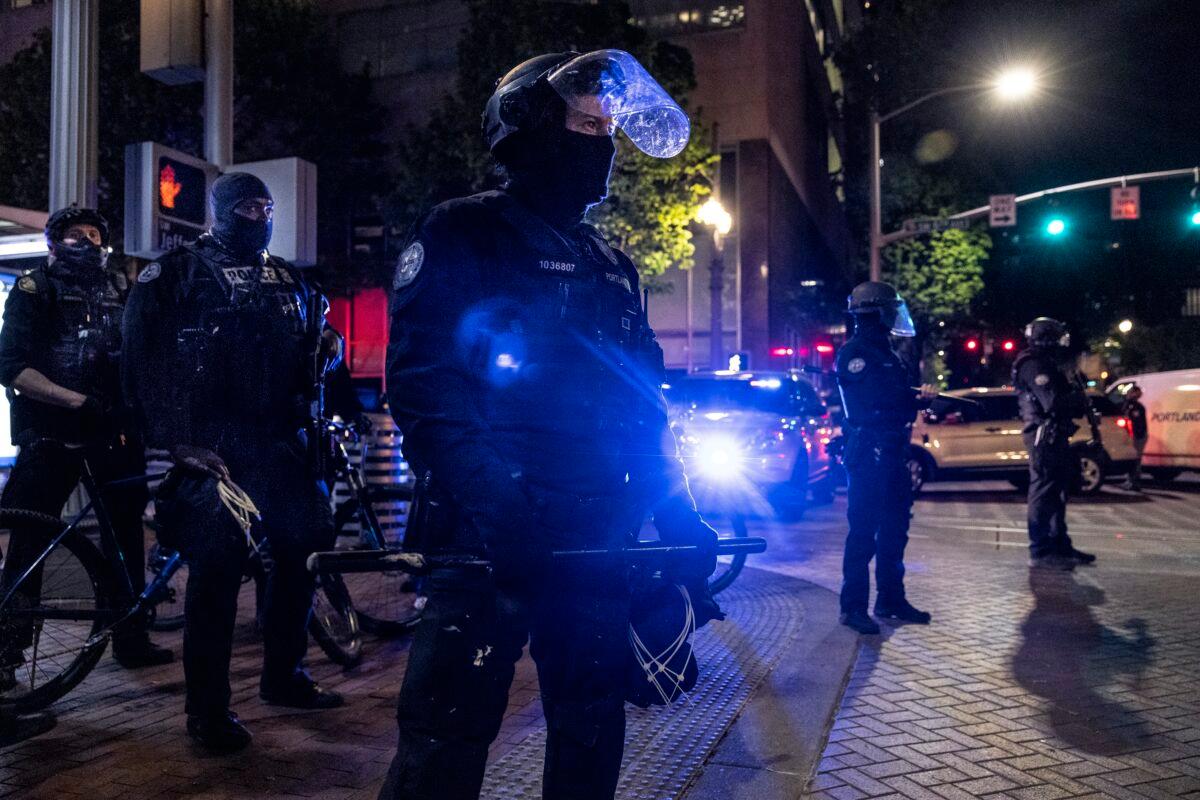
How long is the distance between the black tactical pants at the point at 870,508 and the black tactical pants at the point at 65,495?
380cm

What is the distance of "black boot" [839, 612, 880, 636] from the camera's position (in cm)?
577

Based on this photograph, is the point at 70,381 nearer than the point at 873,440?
Yes

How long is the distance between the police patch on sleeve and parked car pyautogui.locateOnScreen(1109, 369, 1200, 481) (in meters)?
16.6

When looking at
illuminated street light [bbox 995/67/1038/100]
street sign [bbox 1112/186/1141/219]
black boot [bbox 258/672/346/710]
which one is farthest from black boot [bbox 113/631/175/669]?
street sign [bbox 1112/186/1141/219]

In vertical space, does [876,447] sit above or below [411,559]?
above

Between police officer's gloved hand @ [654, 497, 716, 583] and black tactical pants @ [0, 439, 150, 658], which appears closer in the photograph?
police officer's gloved hand @ [654, 497, 716, 583]

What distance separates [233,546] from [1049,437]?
685 cm

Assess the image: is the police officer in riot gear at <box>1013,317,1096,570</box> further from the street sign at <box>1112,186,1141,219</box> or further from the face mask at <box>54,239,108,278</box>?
the street sign at <box>1112,186,1141,219</box>

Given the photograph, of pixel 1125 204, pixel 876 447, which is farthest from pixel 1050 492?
pixel 1125 204

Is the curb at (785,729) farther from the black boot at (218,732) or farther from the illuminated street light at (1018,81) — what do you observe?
the illuminated street light at (1018,81)

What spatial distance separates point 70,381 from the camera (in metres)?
4.39

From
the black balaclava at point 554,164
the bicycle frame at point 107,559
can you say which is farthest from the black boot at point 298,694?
the black balaclava at point 554,164

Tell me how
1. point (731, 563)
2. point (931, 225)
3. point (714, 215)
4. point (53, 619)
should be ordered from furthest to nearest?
point (931, 225) → point (714, 215) → point (731, 563) → point (53, 619)

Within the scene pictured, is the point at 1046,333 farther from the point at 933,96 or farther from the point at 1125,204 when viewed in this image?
the point at 1125,204
